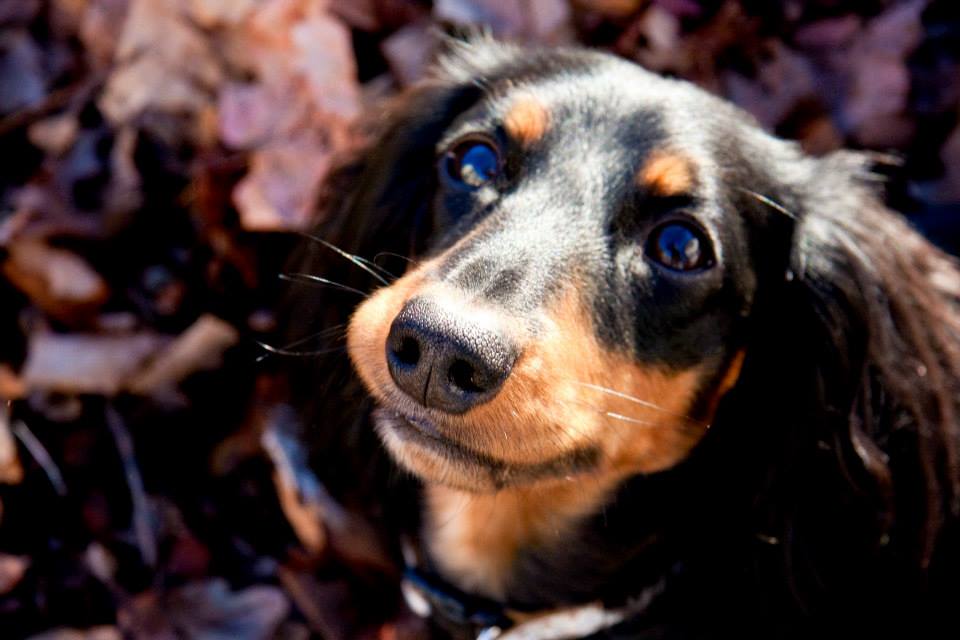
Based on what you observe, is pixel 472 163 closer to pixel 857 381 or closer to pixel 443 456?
pixel 443 456

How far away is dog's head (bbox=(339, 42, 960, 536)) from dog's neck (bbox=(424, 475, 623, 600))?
0.45 ft

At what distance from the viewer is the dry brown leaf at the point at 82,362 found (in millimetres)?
2238

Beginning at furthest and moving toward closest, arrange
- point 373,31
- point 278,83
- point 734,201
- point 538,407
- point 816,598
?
1. point 373,31
2. point 278,83
3. point 816,598
4. point 734,201
5. point 538,407

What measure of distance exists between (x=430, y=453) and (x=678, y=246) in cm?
59

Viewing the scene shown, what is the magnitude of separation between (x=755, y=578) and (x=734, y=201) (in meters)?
Answer: 0.84

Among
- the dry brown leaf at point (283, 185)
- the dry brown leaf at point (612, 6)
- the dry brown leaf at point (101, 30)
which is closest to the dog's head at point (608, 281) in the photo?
the dry brown leaf at point (283, 185)

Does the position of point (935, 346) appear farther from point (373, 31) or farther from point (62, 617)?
point (62, 617)

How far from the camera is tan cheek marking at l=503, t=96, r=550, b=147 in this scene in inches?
69.7

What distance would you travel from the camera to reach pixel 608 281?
166cm

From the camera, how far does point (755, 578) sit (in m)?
2.08

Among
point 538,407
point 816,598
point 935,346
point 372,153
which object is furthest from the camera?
point 372,153

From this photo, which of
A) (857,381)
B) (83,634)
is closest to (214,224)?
(83,634)

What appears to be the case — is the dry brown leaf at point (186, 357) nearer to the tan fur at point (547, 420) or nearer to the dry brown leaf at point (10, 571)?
the dry brown leaf at point (10, 571)

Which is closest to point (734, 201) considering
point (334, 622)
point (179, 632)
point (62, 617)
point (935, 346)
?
point (935, 346)
